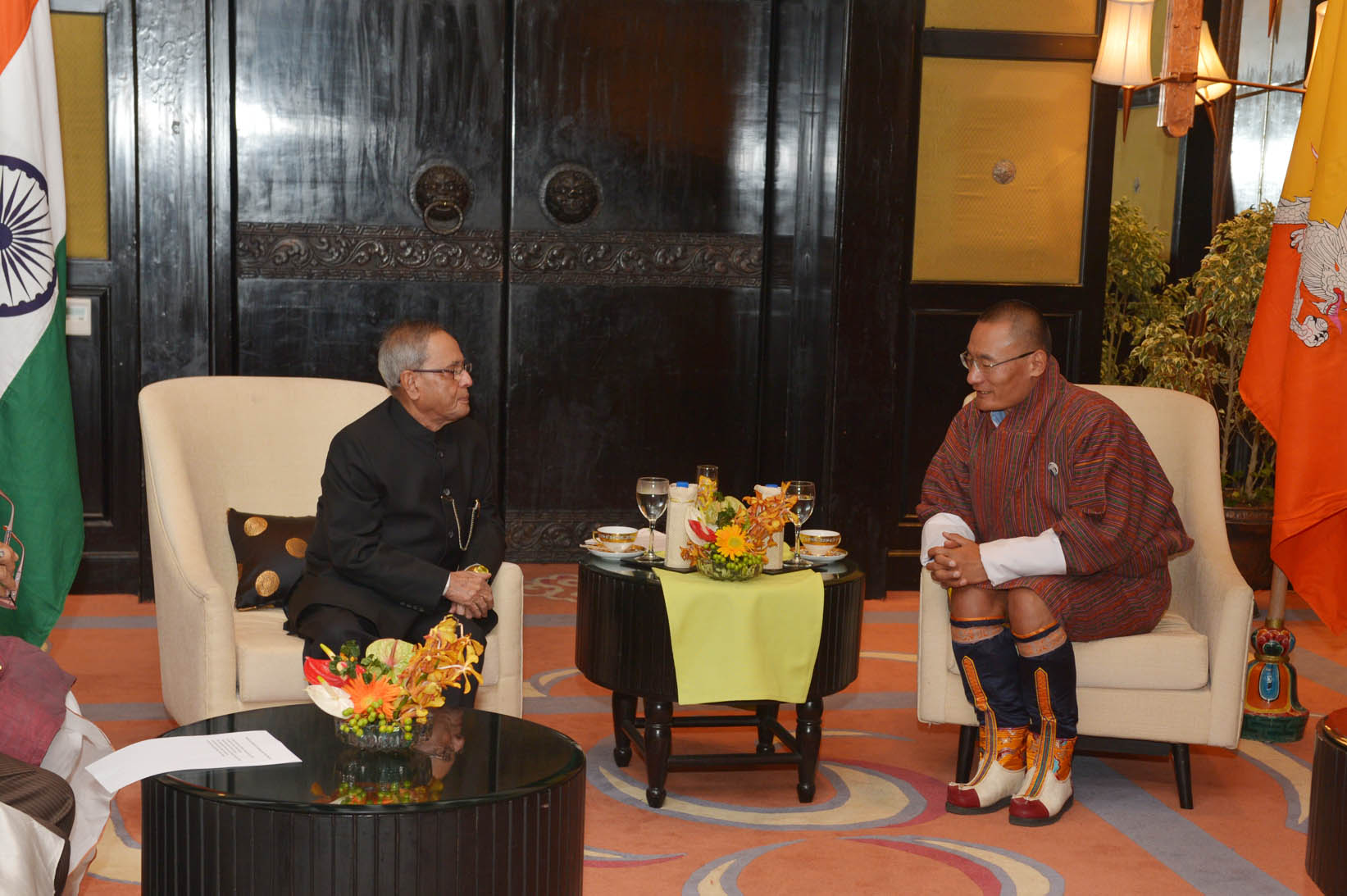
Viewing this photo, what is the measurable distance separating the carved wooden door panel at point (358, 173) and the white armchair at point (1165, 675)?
3.08 meters

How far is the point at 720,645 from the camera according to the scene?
351 cm

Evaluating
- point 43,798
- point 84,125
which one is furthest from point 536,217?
point 43,798

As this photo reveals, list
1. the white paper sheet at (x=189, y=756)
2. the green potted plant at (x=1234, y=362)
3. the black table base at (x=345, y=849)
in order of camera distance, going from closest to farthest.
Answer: the black table base at (x=345, y=849), the white paper sheet at (x=189, y=756), the green potted plant at (x=1234, y=362)

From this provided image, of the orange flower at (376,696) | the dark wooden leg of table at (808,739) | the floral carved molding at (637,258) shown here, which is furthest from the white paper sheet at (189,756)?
the floral carved molding at (637,258)

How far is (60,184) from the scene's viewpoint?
12.6 ft

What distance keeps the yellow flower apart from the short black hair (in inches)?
32.2

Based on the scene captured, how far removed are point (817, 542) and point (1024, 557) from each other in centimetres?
55

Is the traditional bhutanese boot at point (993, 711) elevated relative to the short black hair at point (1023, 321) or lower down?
lower down

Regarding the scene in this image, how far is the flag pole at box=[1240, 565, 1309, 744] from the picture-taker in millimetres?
4324

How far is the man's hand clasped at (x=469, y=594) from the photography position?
3428mm

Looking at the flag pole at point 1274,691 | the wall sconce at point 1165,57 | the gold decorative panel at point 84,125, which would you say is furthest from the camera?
the gold decorative panel at point 84,125

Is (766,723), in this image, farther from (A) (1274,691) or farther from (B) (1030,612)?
(A) (1274,691)

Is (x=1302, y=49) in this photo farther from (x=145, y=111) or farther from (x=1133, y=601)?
(x=145, y=111)

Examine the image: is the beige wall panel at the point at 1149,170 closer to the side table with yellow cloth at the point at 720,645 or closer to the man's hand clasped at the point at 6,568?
the side table with yellow cloth at the point at 720,645
